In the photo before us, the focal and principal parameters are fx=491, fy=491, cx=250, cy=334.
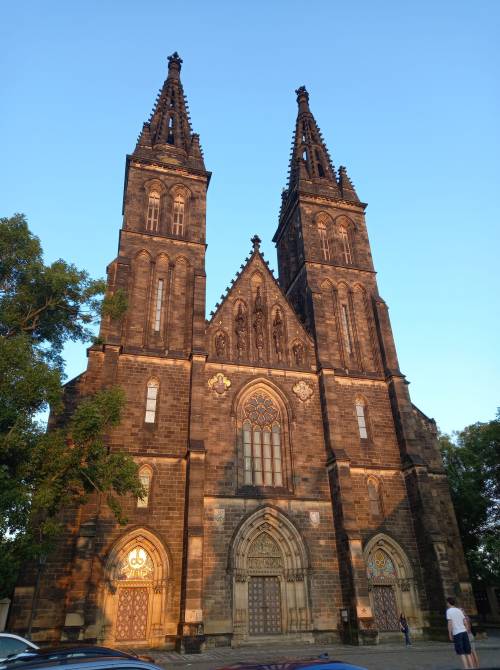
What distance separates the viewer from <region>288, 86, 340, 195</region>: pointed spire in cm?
3259

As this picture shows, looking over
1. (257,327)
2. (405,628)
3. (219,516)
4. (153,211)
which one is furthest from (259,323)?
(405,628)

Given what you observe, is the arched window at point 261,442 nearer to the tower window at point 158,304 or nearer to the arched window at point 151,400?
the arched window at point 151,400

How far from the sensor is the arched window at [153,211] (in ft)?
87.3

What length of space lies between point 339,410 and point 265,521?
640 cm

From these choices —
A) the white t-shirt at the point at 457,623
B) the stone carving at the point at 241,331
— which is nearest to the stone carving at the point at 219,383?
the stone carving at the point at 241,331

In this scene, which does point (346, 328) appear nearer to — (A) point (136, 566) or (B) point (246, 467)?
(B) point (246, 467)

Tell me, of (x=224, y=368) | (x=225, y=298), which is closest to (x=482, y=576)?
(x=224, y=368)

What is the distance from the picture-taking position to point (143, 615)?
57.3 feet

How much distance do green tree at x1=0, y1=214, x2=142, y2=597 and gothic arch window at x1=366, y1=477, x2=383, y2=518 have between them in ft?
36.8

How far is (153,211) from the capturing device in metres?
27.2

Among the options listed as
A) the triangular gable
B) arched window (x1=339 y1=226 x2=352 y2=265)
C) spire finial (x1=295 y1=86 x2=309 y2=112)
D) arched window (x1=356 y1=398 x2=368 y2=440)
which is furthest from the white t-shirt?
spire finial (x1=295 y1=86 x2=309 y2=112)

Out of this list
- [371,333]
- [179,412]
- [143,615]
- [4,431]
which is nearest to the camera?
[4,431]

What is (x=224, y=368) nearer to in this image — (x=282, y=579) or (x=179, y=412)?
(x=179, y=412)

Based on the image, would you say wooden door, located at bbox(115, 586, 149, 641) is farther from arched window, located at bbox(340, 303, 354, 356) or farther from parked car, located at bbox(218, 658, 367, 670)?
parked car, located at bbox(218, 658, 367, 670)
